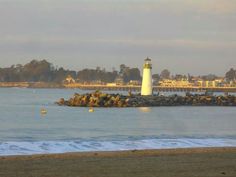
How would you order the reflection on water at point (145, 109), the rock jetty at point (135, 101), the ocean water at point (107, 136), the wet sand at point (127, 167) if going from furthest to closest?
the rock jetty at point (135, 101) → the reflection on water at point (145, 109) → the ocean water at point (107, 136) → the wet sand at point (127, 167)

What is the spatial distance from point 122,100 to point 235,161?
44449mm

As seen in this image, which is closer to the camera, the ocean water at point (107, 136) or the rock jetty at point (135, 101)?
the ocean water at point (107, 136)

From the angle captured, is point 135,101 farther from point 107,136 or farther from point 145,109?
point 107,136

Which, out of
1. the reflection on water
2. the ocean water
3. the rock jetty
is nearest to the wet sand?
the ocean water

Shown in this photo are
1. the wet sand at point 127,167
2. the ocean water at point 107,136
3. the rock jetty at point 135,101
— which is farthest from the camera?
the rock jetty at point 135,101

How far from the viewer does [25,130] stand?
103ft

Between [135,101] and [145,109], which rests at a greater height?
[135,101]

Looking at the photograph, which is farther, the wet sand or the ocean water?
the ocean water

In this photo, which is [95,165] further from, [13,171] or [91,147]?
[91,147]

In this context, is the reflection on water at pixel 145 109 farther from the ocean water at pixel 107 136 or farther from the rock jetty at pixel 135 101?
the ocean water at pixel 107 136

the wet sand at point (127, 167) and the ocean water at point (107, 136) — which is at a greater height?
the wet sand at point (127, 167)

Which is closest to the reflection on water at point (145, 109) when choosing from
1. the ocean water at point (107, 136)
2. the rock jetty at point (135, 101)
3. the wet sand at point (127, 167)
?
the rock jetty at point (135, 101)

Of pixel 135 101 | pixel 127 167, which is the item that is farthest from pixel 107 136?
pixel 135 101

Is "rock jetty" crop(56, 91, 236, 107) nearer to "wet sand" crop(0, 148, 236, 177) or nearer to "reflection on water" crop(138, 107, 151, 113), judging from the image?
"reflection on water" crop(138, 107, 151, 113)
